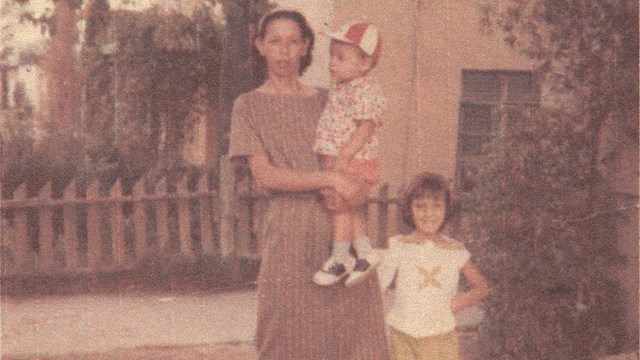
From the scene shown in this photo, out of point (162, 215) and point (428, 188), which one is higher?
point (428, 188)

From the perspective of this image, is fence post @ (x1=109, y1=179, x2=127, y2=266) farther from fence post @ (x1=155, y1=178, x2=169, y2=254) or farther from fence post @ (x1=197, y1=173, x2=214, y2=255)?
fence post @ (x1=197, y1=173, x2=214, y2=255)

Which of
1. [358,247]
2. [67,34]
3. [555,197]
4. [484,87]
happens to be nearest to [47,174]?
[67,34]

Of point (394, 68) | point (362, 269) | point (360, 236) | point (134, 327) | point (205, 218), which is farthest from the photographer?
point (205, 218)

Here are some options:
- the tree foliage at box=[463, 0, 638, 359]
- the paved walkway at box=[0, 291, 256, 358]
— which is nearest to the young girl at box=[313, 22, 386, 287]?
the tree foliage at box=[463, 0, 638, 359]

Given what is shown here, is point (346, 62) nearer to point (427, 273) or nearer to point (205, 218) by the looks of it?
point (427, 273)

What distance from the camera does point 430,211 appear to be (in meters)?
2.90

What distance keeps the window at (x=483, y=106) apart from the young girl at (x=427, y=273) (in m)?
1.96

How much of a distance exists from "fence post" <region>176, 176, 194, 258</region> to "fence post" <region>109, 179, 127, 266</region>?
436 mm

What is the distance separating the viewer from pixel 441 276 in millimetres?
2926

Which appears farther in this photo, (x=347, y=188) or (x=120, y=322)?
(x=120, y=322)

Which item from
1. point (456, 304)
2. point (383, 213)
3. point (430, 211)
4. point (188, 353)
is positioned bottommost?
point (188, 353)

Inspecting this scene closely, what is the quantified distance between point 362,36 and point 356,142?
325 mm

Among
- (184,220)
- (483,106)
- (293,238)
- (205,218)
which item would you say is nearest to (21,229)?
(184,220)

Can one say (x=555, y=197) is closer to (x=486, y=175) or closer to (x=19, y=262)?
(x=486, y=175)
